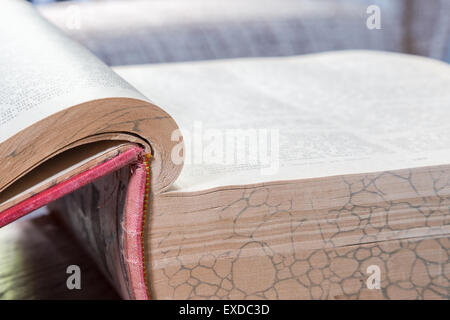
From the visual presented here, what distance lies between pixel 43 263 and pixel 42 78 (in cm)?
44

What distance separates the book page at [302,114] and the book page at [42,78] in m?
0.09

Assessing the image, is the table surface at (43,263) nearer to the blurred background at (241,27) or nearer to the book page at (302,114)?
the book page at (302,114)

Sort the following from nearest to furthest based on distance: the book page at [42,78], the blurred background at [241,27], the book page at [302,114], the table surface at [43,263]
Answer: the book page at [42,78] < the book page at [302,114] < the table surface at [43,263] < the blurred background at [241,27]

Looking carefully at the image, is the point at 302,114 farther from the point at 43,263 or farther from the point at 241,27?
the point at 241,27

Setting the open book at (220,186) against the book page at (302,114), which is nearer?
the open book at (220,186)

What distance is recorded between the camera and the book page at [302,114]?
0.54 metres

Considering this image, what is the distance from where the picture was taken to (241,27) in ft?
4.18

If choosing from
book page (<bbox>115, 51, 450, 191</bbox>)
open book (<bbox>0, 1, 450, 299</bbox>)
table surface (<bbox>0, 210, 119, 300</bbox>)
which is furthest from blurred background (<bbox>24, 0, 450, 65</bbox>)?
open book (<bbox>0, 1, 450, 299</bbox>)

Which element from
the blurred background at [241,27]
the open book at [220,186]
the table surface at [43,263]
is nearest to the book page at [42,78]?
the open book at [220,186]

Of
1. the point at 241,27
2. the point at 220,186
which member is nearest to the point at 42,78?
the point at 220,186

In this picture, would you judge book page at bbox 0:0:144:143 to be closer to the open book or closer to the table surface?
the open book

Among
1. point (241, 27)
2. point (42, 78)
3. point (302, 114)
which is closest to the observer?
point (42, 78)

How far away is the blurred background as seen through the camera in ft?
3.86
